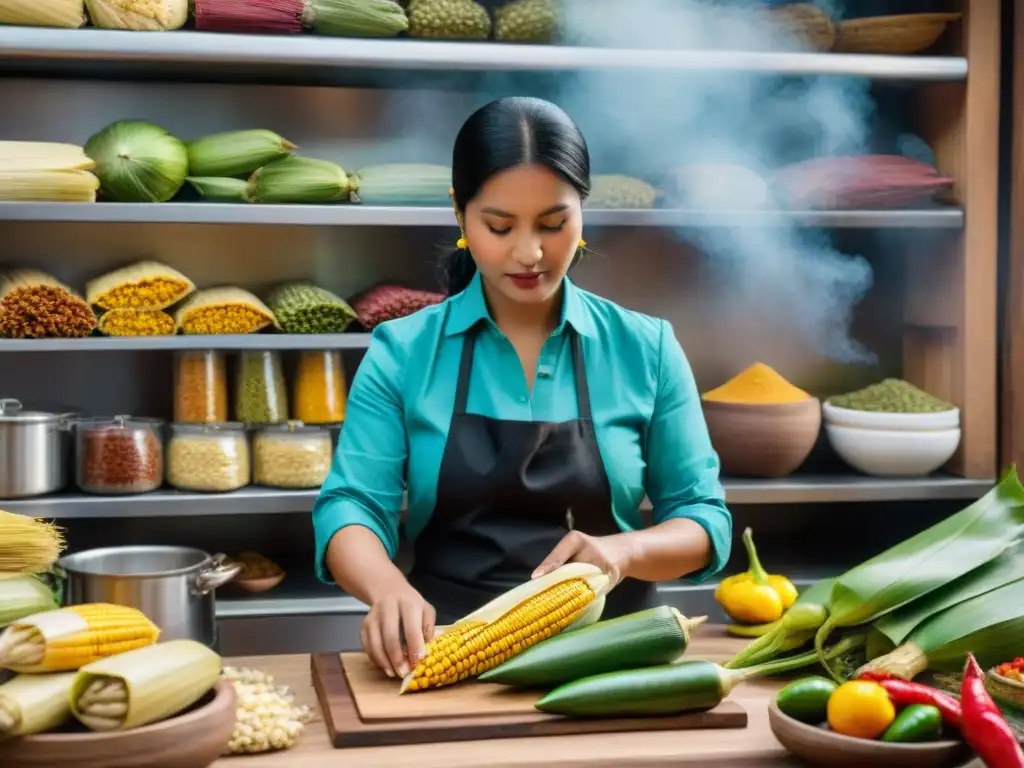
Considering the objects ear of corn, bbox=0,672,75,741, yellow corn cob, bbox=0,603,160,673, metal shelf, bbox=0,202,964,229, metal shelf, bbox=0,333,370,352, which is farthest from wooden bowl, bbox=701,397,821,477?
ear of corn, bbox=0,672,75,741

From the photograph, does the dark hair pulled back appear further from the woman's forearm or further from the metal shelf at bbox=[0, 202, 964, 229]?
the metal shelf at bbox=[0, 202, 964, 229]

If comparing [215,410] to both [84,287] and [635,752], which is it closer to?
[84,287]

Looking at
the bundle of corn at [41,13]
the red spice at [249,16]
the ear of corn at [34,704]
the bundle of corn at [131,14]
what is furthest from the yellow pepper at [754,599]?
the bundle of corn at [41,13]

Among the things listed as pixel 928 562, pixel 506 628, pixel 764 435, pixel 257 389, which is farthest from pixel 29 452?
pixel 928 562

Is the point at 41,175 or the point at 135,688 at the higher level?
the point at 41,175

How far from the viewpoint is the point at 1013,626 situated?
63.0 inches

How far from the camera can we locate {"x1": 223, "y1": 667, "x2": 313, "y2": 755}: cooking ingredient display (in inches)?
55.4

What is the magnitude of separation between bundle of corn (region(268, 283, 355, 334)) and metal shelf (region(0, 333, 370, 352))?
0.19 feet

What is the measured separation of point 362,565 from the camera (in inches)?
71.3

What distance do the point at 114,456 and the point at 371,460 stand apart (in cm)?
111

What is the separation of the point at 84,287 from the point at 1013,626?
2.48 meters

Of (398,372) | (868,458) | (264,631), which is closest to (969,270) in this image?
(868,458)

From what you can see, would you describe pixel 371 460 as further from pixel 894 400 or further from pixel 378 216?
pixel 894 400

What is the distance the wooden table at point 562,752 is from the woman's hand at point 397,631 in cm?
13
